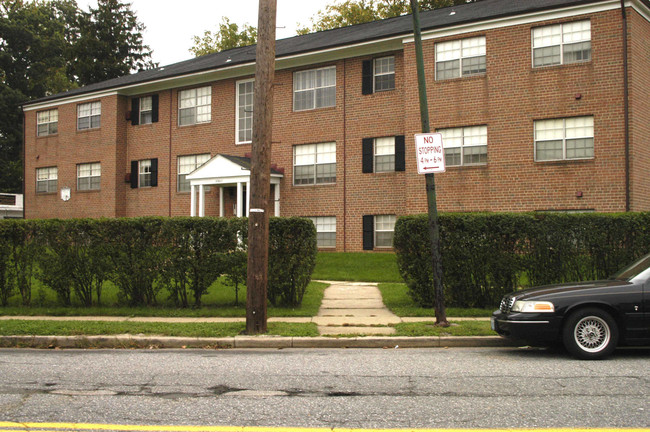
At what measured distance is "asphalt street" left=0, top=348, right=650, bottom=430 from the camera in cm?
510

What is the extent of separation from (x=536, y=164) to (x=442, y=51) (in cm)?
527

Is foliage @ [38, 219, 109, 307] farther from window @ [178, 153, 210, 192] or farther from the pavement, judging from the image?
window @ [178, 153, 210, 192]

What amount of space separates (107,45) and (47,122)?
993 inches

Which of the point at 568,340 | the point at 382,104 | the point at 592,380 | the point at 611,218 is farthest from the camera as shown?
the point at 382,104

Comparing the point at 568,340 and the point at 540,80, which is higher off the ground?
the point at 540,80

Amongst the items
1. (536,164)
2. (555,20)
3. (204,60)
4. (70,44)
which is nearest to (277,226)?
(536,164)

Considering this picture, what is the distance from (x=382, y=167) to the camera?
74.6 feet

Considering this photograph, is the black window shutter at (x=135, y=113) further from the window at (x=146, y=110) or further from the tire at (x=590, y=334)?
the tire at (x=590, y=334)

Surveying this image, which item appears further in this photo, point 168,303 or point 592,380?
point 168,303

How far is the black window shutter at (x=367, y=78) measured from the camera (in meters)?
22.9

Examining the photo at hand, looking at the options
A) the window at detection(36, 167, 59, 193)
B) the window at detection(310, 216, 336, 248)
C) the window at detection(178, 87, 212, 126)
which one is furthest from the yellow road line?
the window at detection(36, 167, 59, 193)

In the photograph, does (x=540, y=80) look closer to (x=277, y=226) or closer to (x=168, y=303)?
(x=277, y=226)

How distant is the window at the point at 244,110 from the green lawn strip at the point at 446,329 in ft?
56.7

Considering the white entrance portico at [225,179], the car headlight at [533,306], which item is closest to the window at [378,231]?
the white entrance portico at [225,179]
